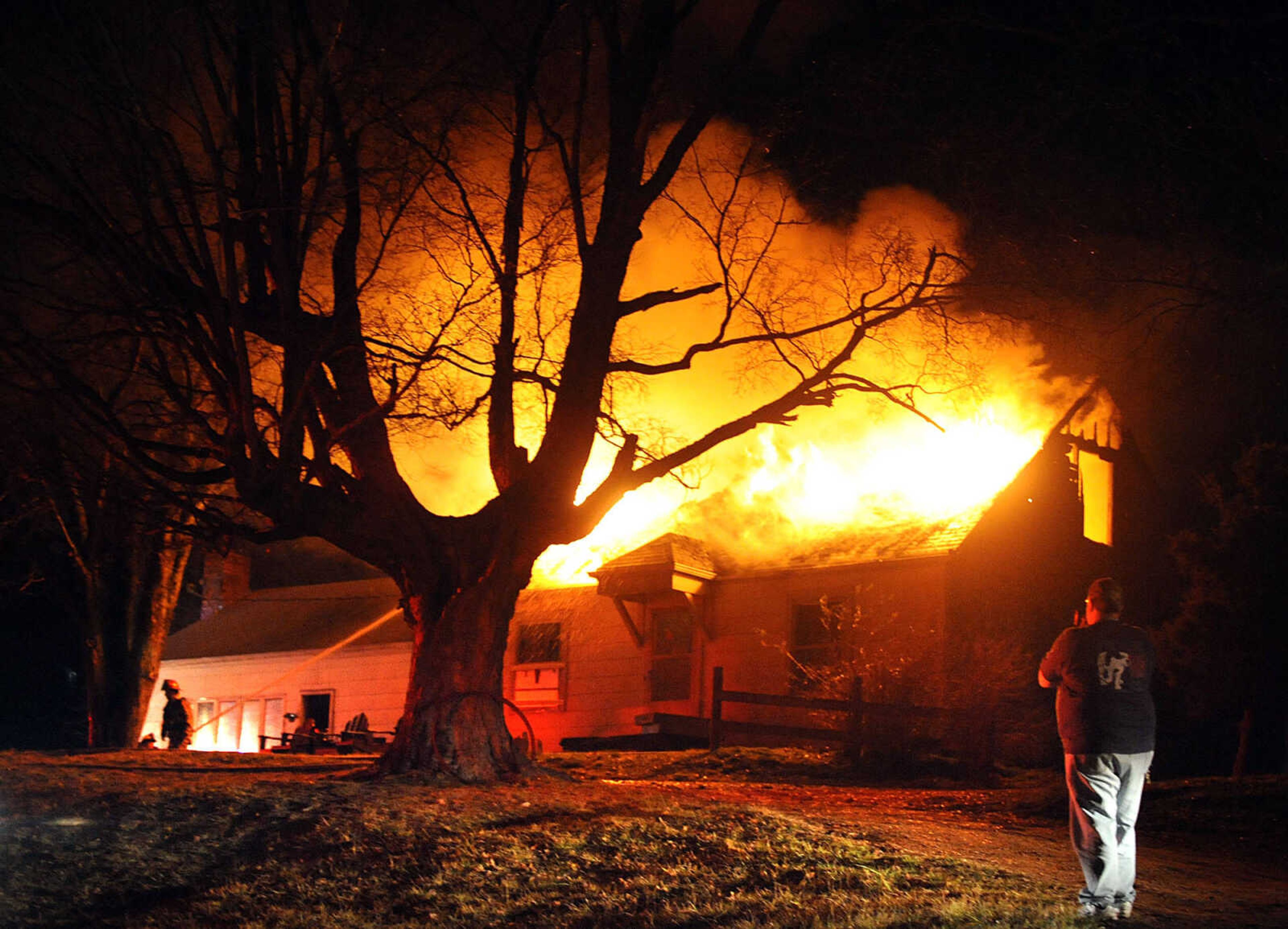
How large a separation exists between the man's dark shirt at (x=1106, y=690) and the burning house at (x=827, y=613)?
31.7ft

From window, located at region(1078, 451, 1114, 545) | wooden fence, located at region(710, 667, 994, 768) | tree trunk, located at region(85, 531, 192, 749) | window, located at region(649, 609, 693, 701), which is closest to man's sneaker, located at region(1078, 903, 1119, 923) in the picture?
wooden fence, located at region(710, 667, 994, 768)

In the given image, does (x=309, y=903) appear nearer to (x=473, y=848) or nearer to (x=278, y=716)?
(x=473, y=848)

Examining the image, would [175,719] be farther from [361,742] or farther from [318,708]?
[318,708]

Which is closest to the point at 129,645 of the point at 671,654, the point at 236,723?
the point at 671,654

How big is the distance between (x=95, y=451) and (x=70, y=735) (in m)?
21.4

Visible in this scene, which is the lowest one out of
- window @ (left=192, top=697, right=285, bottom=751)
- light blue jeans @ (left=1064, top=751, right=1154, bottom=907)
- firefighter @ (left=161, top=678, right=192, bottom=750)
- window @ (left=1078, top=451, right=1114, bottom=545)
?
window @ (left=192, top=697, right=285, bottom=751)

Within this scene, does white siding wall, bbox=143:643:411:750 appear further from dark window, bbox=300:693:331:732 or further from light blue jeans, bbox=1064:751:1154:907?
light blue jeans, bbox=1064:751:1154:907

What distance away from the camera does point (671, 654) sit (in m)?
22.7

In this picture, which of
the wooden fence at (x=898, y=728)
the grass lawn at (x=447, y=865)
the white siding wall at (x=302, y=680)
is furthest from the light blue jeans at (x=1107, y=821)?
the white siding wall at (x=302, y=680)

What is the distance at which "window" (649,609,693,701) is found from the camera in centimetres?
2262

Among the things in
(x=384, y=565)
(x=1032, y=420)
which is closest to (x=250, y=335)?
(x=384, y=565)

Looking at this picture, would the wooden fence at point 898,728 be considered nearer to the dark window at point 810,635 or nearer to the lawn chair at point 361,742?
the dark window at point 810,635

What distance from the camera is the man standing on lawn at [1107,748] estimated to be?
20.6ft

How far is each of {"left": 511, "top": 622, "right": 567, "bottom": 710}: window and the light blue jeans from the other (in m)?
18.1
